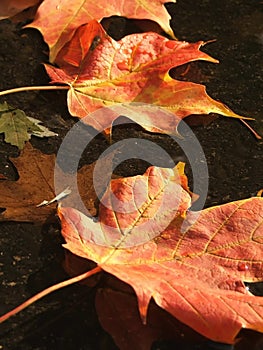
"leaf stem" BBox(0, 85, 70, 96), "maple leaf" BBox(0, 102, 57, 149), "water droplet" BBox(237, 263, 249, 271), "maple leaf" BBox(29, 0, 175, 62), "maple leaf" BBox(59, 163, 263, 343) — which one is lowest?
"water droplet" BBox(237, 263, 249, 271)

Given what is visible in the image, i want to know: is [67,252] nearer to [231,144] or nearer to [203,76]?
[231,144]

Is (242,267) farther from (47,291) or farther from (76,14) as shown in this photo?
(76,14)

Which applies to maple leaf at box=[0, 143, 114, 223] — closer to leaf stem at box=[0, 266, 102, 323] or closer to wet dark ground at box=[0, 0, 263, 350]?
wet dark ground at box=[0, 0, 263, 350]

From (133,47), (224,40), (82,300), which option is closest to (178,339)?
(82,300)

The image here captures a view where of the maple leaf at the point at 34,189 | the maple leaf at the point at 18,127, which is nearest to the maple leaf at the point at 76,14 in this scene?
the maple leaf at the point at 18,127

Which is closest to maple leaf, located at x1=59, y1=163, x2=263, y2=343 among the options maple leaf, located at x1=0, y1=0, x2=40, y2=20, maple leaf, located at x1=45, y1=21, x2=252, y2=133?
maple leaf, located at x1=45, y1=21, x2=252, y2=133

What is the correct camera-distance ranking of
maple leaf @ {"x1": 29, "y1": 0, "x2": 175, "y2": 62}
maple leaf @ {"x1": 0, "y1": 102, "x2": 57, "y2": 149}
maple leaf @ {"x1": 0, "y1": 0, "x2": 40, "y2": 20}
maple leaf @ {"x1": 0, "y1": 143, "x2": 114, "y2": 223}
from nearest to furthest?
maple leaf @ {"x1": 0, "y1": 143, "x2": 114, "y2": 223}
maple leaf @ {"x1": 0, "y1": 102, "x2": 57, "y2": 149}
maple leaf @ {"x1": 29, "y1": 0, "x2": 175, "y2": 62}
maple leaf @ {"x1": 0, "y1": 0, "x2": 40, "y2": 20}

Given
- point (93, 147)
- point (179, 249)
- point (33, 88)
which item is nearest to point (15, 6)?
point (33, 88)
